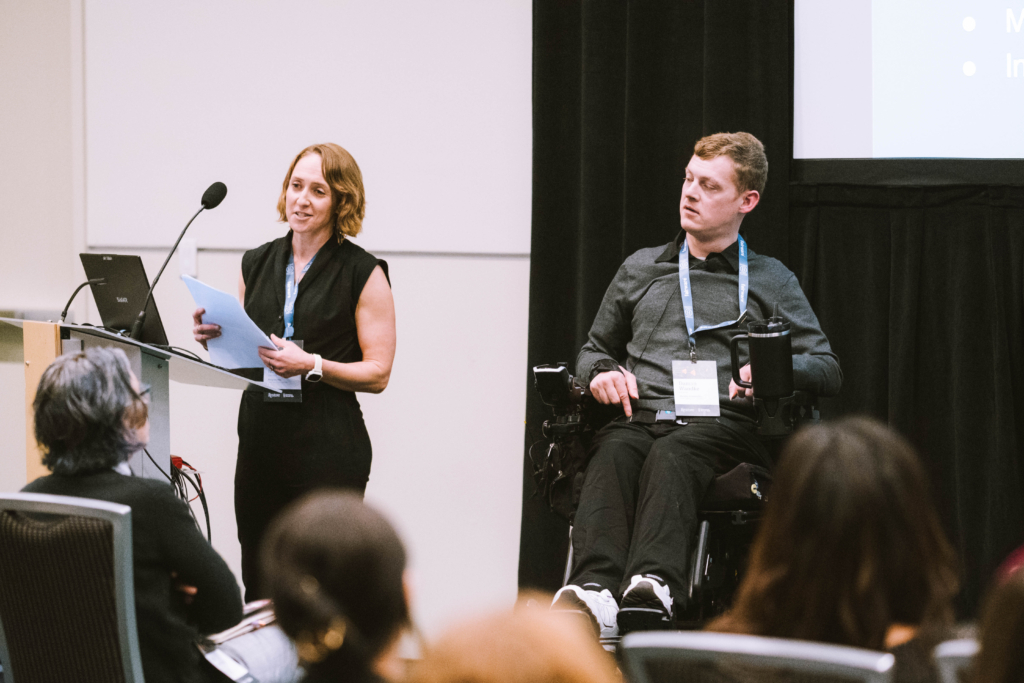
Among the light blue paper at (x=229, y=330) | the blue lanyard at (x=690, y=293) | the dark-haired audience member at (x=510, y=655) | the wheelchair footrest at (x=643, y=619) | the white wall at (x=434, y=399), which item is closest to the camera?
the dark-haired audience member at (x=510, y=655)

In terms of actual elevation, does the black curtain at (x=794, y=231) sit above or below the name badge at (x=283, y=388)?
above

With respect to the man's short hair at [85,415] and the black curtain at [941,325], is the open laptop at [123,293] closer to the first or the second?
Answer: the man's short hair at [85,415]

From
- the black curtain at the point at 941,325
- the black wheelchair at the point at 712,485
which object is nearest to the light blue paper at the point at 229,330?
the black wheelchair at the point at 712,485

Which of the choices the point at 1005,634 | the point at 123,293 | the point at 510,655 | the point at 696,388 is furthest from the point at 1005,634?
the point at 123,293

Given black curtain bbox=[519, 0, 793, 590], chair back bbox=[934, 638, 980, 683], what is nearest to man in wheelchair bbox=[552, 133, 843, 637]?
black curtain bbox=[519, 0, 793, 590]

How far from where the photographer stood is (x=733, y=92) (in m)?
3.13

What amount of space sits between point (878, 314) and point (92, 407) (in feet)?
8.44

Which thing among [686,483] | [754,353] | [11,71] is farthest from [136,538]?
[11,71]

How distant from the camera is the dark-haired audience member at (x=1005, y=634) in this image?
2.37 feet

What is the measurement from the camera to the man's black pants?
203 cm

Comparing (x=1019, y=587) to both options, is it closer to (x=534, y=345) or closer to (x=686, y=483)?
(x=686, y=483)

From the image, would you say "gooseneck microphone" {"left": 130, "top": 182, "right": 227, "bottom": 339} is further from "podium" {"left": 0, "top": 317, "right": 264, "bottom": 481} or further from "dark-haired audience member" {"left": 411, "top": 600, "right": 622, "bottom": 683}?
"dark-haired audience member" {"left": 411, "top": 600, "right": 622, "bottom": 683}

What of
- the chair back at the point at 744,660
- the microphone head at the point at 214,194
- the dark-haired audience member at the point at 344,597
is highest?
the microphone head at the point at 214,194

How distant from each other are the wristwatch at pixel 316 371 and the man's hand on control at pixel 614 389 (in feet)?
2.41
